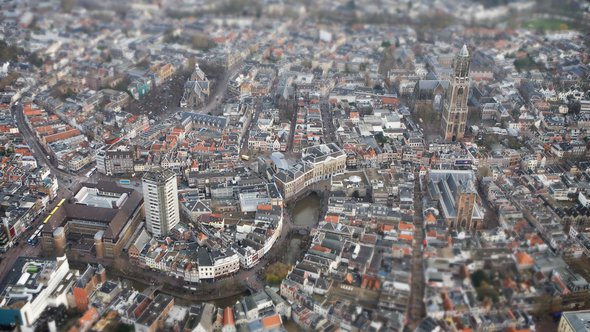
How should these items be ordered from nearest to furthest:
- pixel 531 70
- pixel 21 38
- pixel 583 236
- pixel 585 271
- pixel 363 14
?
pixel 585 271, pixel 583 236, pixel 531 70, pixel 21 38, pixel 363 14

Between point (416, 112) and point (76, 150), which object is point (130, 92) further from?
point (416, 112)

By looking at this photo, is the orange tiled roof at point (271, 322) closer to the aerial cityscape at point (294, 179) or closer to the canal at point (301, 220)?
the aerial cityscape at point (294, 179)

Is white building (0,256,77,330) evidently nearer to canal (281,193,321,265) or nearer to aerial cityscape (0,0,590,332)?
aerial cityscape (0,0,590,332)

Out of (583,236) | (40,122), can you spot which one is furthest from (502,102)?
(40,122)

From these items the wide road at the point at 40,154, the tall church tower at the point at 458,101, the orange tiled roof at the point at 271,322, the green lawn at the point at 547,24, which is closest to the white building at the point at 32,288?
the wide road at the point at 40,154

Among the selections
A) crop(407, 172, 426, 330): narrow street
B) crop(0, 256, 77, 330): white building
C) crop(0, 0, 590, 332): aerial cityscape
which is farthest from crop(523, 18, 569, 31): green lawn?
crop(0, 256, 77, 330): white building

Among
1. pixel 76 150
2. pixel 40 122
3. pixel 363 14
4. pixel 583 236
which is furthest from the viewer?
pixel 363 14
